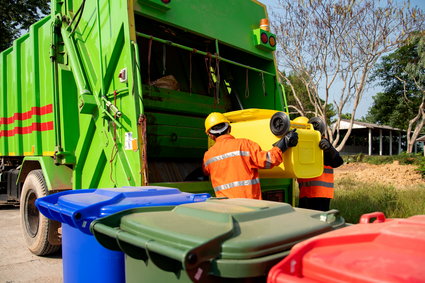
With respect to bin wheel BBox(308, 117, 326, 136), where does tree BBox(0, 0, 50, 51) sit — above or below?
above

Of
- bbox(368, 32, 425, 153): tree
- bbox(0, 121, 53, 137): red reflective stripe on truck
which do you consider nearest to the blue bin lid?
bbox(0, 121, 53, 137): red reflective stripe on truck

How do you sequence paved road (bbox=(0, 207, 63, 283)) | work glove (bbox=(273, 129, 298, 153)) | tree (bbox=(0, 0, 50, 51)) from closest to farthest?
1. work glove (bbox=(273, 129, 298, 153))
2. paved road (bbox=(0, 207, 63, 283))
3. tree (bbox=(0, 0, 50, 51))

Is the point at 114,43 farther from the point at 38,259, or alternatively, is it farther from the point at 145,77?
the point at 38,259

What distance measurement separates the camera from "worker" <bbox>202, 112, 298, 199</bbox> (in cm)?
271

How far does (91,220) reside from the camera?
181 centimetres

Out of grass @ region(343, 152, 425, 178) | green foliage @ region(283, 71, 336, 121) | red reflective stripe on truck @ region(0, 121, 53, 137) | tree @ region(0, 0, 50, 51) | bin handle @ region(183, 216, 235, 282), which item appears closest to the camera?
bin handle @ region(183, 216, 235, 282)

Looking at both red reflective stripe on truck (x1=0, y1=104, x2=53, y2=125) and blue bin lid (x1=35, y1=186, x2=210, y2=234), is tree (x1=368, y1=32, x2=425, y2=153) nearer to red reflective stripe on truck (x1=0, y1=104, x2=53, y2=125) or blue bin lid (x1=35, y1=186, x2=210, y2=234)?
red reflective stripe on truck (x1=0, y1=104, x2=53, y2=125)

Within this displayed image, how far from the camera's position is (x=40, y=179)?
3842 mm

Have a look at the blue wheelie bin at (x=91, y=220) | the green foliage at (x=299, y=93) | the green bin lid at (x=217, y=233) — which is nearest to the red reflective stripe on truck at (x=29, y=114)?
the blue wheelie bin at (x=91, y=220)

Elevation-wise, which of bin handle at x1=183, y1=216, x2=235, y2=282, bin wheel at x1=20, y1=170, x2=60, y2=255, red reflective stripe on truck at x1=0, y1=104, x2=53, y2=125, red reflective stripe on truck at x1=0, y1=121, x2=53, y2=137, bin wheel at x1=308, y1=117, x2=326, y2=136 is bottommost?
bin wheel at x1=20, y1=170, x2=60, y2=255

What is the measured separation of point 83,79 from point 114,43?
637 mm

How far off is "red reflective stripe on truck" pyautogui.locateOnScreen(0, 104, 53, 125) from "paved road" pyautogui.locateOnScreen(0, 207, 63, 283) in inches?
62.3

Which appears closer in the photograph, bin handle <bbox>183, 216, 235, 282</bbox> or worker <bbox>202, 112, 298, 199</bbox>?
bin handle <bbox>183, 216, 235, 282</bbox>

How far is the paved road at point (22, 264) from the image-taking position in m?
3.15
